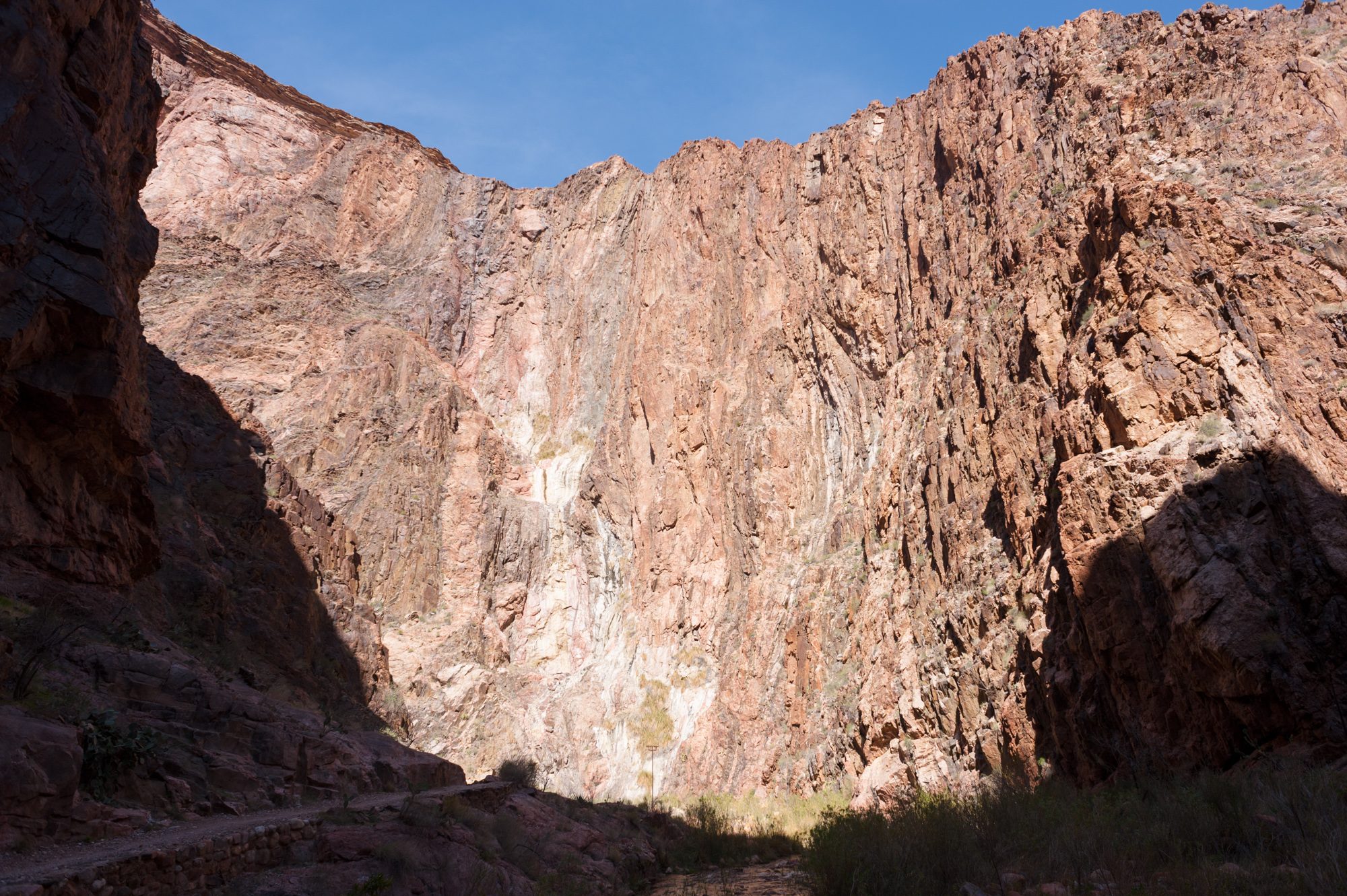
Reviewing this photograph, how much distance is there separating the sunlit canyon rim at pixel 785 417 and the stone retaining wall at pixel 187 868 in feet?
20.1

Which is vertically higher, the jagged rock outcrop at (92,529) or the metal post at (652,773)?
the jagged rock outcrop at (92,529)

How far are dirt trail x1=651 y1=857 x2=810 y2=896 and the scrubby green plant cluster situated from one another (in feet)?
7.05

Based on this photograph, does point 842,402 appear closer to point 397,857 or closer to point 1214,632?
point 1214,632

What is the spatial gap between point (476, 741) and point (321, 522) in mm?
10640

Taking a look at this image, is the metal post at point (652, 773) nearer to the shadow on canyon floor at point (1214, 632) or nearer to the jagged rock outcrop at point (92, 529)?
the jagged rock outcrop at point (92, 529)

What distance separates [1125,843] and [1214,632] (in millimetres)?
4633

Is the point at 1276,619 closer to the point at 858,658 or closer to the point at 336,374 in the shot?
the point at 858,658

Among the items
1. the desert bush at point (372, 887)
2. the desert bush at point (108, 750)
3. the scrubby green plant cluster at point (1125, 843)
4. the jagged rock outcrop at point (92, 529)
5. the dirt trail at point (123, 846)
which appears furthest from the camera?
the jagged rock outcrop at point (92, 529)

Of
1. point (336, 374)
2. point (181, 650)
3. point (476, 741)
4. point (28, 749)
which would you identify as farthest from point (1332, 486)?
point (336, 374)

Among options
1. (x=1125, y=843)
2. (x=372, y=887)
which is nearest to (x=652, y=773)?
(x=372, y=887)

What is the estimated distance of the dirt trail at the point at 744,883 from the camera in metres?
13.7

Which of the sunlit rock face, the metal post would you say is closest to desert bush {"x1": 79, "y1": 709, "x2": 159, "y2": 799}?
the sunlit rock face

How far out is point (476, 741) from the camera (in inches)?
1316

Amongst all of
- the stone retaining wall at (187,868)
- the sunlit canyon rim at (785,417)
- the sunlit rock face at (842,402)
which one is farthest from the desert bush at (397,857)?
the sunlit rock face at (842,402)
